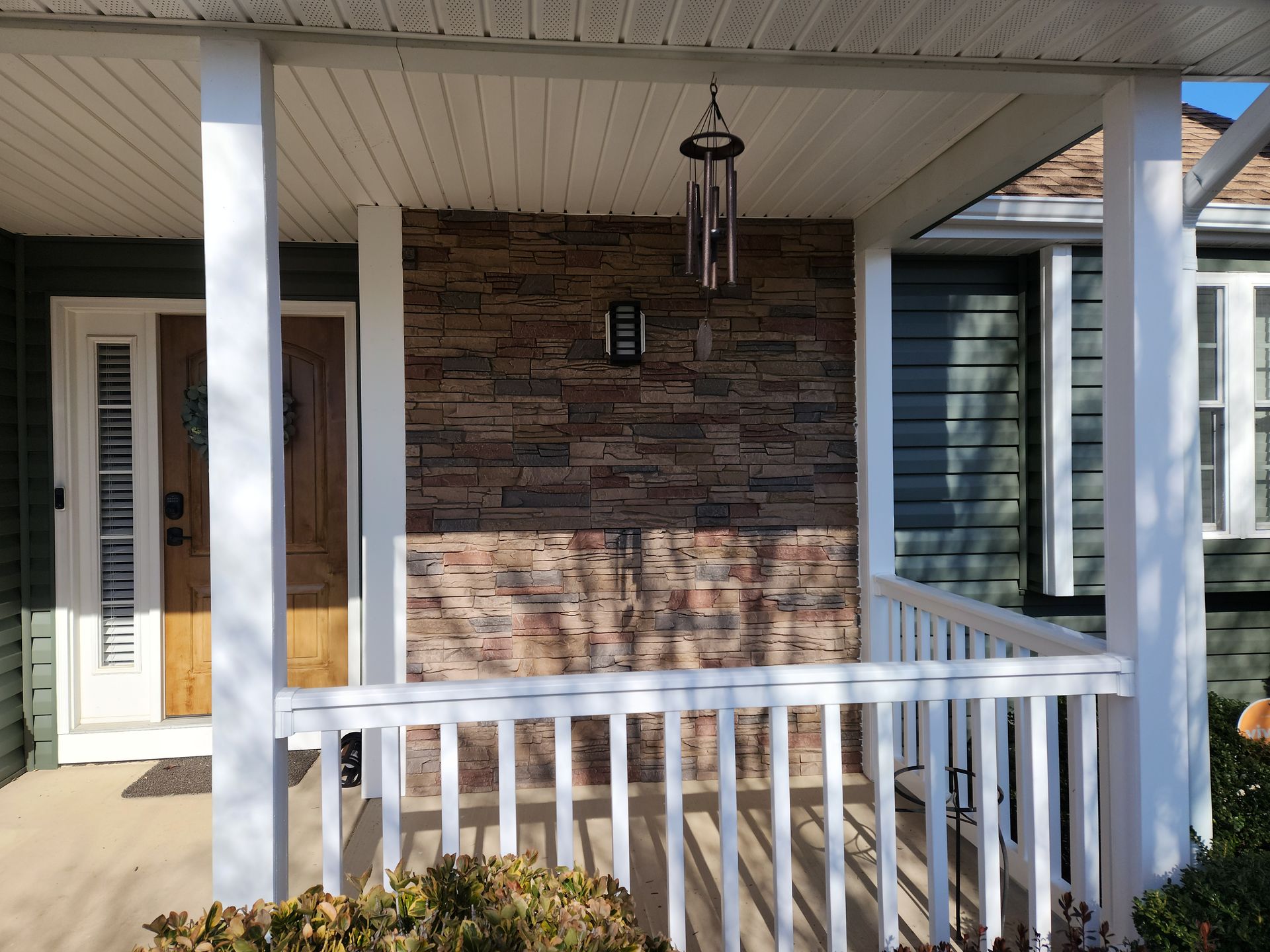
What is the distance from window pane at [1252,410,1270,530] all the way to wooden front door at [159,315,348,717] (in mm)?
4566

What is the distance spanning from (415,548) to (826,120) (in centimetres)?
229

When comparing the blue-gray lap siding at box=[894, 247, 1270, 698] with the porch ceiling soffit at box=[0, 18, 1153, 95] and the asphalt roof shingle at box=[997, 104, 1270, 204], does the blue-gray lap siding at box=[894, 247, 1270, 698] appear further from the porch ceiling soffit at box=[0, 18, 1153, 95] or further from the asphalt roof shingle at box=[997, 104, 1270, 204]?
the porch ceiling soffit at box=[0, 18, 1153, 95]

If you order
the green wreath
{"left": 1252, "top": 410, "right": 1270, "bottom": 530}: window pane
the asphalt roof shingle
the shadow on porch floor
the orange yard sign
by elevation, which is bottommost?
the shadow on porch floor

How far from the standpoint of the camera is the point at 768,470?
375cm

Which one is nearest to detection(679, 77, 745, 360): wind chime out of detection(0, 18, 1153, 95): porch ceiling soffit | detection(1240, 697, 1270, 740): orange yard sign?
detection(0, 18, 1153, 95): porch ceiling soffit

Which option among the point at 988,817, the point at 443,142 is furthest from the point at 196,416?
the point at 988,817

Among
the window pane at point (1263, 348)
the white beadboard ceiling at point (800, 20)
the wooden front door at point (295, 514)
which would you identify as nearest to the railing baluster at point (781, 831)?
the white beadboard ceiling at point (800, 20)

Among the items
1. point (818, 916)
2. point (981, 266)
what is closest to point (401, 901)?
point (818, 916)

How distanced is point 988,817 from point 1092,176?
3291mm

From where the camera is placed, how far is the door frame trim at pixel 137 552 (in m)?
3.85

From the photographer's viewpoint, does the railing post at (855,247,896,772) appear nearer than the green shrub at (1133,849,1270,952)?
No

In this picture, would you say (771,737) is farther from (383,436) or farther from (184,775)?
(184,775)

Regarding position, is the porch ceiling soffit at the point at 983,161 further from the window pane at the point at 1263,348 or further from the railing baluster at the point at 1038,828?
the window pane at the point at 1263,348

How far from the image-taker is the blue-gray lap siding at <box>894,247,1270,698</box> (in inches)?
158
